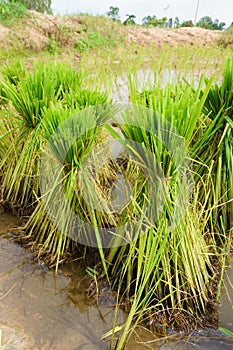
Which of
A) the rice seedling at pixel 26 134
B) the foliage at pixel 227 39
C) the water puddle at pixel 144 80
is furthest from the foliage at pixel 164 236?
the foliage at pixel 227 39

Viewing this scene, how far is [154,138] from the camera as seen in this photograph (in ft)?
3.94

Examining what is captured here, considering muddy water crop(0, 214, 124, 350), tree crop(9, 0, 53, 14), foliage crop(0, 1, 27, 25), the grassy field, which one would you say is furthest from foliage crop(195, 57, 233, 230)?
tree crop(9, 0, 53, 14)

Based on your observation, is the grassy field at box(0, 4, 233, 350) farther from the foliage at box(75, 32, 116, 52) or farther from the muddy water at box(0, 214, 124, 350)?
the foliage at box(75, 32, 116, 52)

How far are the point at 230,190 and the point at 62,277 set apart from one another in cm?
101

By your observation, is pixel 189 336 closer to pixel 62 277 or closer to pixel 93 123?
pixel 62 277

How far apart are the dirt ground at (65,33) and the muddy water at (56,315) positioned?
5817mm

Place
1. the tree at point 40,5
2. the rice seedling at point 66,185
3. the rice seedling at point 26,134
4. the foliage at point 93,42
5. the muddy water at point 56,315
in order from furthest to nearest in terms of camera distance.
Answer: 1. the tree at point 40,5
2. the foliage at point 93,42
3. the rice seedling at point 26,134
4. the rice seedling at point 66,185
5. the muddy water at point 56,315

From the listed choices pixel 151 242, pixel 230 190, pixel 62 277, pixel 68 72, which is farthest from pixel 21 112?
pixel 230 190

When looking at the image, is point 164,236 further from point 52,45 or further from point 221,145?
point 52,45

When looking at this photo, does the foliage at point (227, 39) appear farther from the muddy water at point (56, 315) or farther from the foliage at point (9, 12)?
the muddy water at point (56, 315)

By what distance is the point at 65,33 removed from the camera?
865 cm

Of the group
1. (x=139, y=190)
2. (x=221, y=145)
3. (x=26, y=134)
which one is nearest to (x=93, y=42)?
(x=26, y=134)

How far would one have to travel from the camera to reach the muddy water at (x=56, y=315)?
3.92 ft

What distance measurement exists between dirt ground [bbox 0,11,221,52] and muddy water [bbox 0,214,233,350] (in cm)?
582
